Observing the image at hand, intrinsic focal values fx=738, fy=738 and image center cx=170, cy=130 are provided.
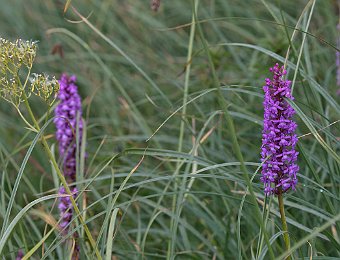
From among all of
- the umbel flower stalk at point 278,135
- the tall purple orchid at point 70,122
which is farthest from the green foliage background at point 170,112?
the umbel flower stalk at point 278,135

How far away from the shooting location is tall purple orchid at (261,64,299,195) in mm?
2277

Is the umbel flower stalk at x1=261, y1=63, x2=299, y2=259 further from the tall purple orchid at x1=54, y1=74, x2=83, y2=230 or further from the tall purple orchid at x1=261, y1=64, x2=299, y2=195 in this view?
the tall purple orchid at x1=54, y1=74, x2=83, y2=230

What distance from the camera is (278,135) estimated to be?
2289 millimetres

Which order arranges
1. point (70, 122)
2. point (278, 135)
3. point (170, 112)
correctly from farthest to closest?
point (170, 112) < point (70, 122) < point (278, 135)

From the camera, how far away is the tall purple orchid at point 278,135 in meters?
2.28

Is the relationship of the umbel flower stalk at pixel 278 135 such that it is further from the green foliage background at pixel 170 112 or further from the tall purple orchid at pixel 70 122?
the tall purple orchid at pixel 70 122

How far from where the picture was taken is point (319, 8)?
5.66 meters

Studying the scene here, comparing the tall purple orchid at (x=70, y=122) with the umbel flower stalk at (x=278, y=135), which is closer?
the umbel flower stalk at (x=278, y=135)

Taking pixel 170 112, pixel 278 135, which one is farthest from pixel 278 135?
pixel 170 112

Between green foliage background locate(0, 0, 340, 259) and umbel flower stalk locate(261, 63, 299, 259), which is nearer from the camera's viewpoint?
umbel flower stalk locate(261, 63, 299, 259)

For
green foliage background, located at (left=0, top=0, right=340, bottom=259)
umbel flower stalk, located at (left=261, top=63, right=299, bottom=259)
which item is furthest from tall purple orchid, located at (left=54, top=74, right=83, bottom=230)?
umbel flower stalk, located at (left=261, top=63, right=299, bottom=259)

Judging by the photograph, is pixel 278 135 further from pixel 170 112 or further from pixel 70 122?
pixel 170 112

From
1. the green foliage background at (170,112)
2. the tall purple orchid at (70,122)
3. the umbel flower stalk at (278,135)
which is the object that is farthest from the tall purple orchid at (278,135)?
the tall purple orchid at (70,122)

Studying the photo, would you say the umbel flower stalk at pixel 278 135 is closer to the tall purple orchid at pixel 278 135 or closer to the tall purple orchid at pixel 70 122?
the tall purple orchid at pixel 278 135
